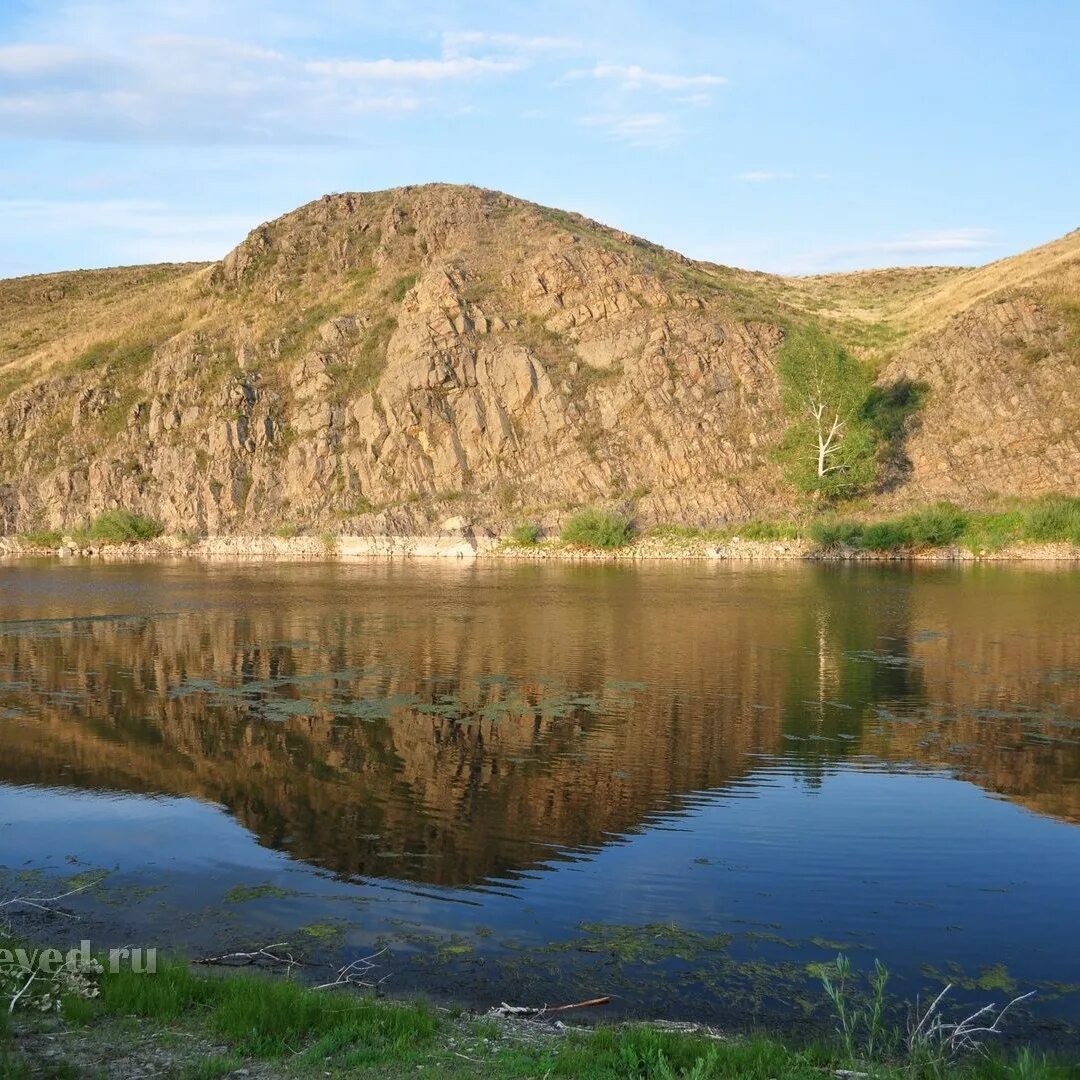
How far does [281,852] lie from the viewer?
1426 cm

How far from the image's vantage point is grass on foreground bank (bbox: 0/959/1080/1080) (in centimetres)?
767

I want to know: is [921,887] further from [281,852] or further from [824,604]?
[824,604]

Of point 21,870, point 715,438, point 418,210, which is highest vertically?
point 418,210

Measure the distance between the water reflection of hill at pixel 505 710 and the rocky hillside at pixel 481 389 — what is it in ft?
138

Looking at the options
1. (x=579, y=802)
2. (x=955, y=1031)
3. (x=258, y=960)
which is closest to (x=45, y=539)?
(x=579, y=802)

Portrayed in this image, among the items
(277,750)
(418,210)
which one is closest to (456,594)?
(277,750)

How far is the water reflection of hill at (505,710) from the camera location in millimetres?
16312

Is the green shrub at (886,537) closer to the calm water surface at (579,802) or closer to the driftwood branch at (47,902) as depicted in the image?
the calm water surface at (579,802)

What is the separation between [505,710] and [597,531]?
5514cm

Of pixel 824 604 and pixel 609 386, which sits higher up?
pixel 609 386

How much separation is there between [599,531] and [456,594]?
3049cm

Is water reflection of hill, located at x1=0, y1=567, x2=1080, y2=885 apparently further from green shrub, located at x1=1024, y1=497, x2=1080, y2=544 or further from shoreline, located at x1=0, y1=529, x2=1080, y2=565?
shoreline, located at x1=0, y1=529, x2=1080, y2=565

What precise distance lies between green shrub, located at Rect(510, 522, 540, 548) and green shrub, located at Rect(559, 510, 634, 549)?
247cm

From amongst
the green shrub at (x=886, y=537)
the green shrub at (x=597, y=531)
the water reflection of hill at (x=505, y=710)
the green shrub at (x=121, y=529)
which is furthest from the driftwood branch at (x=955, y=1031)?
the green shrub at (x=121, y=529)
